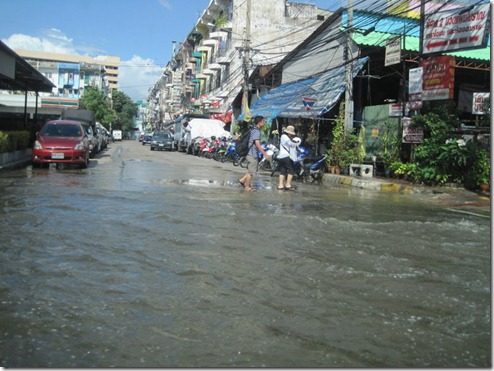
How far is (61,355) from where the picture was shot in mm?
3021

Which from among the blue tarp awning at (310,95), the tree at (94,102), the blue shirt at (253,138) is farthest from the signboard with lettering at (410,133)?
the tree at (94,102)

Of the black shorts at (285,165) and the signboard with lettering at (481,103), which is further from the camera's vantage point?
the signboard with lettering at (481,103)

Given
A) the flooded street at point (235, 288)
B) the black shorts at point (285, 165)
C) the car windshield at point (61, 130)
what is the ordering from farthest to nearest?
the car windshield at point (61, 130) → the black shorts at point (285, 165) → the flooded street at point (235, 288)

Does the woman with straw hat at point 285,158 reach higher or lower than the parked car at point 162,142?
lower

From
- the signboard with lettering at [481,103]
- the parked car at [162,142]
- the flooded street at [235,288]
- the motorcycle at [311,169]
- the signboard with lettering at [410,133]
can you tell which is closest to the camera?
the flooded street at [235,288]

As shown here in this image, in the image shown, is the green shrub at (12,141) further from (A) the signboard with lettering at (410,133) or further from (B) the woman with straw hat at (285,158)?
(A) the signboard with lettering at (410,133)

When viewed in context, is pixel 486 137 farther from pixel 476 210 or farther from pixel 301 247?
pixel 301 247

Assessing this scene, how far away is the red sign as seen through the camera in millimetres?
13719

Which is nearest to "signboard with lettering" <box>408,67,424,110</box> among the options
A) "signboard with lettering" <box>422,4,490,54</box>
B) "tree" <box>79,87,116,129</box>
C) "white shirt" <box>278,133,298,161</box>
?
"signboard with lettering" <box>422,4,490,54</box>

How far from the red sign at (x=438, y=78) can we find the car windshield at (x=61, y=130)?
11323 mm

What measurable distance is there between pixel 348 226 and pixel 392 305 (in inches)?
138

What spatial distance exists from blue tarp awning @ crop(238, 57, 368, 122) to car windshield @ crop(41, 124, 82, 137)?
8.56 metres

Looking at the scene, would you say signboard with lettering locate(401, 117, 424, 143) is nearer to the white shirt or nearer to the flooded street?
the white shirt

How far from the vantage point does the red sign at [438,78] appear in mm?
13719
